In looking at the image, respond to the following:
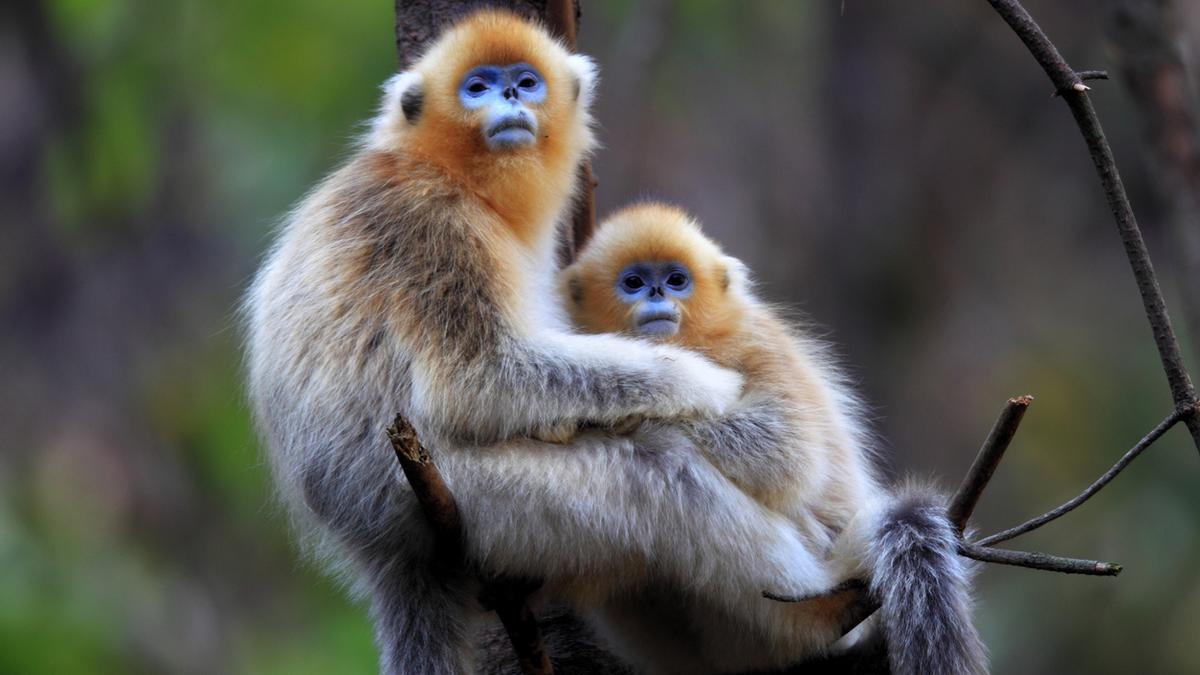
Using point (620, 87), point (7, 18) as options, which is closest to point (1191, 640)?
point (620, 87)

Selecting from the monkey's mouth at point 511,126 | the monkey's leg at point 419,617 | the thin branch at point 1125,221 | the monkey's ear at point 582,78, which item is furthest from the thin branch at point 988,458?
the monkey's ear at point 582,78

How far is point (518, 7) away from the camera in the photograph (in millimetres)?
4383

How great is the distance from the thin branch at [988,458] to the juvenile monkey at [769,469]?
0.15m

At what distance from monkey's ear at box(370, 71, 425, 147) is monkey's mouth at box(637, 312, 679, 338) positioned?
762 mm

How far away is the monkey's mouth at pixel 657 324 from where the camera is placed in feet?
11.6

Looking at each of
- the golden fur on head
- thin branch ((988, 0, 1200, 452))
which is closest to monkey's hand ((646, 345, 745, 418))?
the golden fur on head

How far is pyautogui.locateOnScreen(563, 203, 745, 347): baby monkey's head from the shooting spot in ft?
11.8

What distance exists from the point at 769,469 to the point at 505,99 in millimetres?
1120

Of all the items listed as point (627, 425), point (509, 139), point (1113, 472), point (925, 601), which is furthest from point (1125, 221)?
point (509, 139)

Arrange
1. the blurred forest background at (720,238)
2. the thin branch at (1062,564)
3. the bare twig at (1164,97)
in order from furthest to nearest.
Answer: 1. the blurred forest background at (720,238)
2. the bare twig at (1164,97)
3. the thin branch at (1062,564)

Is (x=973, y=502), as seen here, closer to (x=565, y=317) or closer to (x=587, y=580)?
(x=587, y=580)

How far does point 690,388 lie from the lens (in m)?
3.14

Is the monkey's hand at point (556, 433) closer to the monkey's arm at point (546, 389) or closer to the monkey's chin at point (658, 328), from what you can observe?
the monkey's arm at point (546, 389)

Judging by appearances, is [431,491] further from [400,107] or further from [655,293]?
[400,107]
